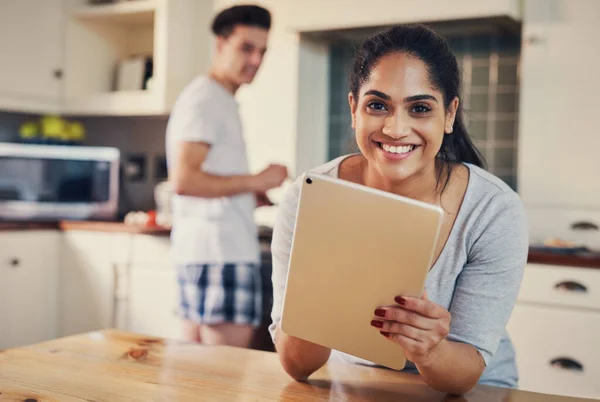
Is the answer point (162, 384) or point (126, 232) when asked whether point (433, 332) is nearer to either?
point (162, 384)

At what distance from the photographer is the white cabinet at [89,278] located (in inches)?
121

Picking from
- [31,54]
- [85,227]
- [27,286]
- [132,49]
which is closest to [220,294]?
[85,227]

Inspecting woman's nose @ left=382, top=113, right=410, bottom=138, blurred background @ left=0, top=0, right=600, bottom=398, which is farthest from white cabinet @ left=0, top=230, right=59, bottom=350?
woman's nose @ left=382, top=113, right=410, bottom=138

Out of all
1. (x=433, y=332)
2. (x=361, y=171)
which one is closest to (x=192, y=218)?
(x=361, y=171)

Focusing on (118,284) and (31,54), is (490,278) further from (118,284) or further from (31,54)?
(31,54)

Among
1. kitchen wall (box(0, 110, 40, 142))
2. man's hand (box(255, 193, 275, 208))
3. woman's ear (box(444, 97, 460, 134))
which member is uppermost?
kitchen wall (box(0, 110, 40, 142))

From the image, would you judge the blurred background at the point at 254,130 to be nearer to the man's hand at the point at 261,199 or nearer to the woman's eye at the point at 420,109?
the man's hand at the point at 261,199

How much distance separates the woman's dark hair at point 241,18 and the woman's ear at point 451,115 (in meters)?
1.04

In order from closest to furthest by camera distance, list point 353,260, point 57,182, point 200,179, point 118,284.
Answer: point 353,260 → point 200,179 → point 118,284 → point 57,182

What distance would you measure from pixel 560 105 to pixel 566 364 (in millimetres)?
874

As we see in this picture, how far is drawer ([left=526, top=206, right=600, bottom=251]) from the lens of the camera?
2.47 m

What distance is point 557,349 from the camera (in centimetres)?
231

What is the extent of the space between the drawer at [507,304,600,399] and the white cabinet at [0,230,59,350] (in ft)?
6.47

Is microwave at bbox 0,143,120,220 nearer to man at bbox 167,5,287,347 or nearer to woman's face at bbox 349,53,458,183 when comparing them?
man at bbox 167,5,287,347
